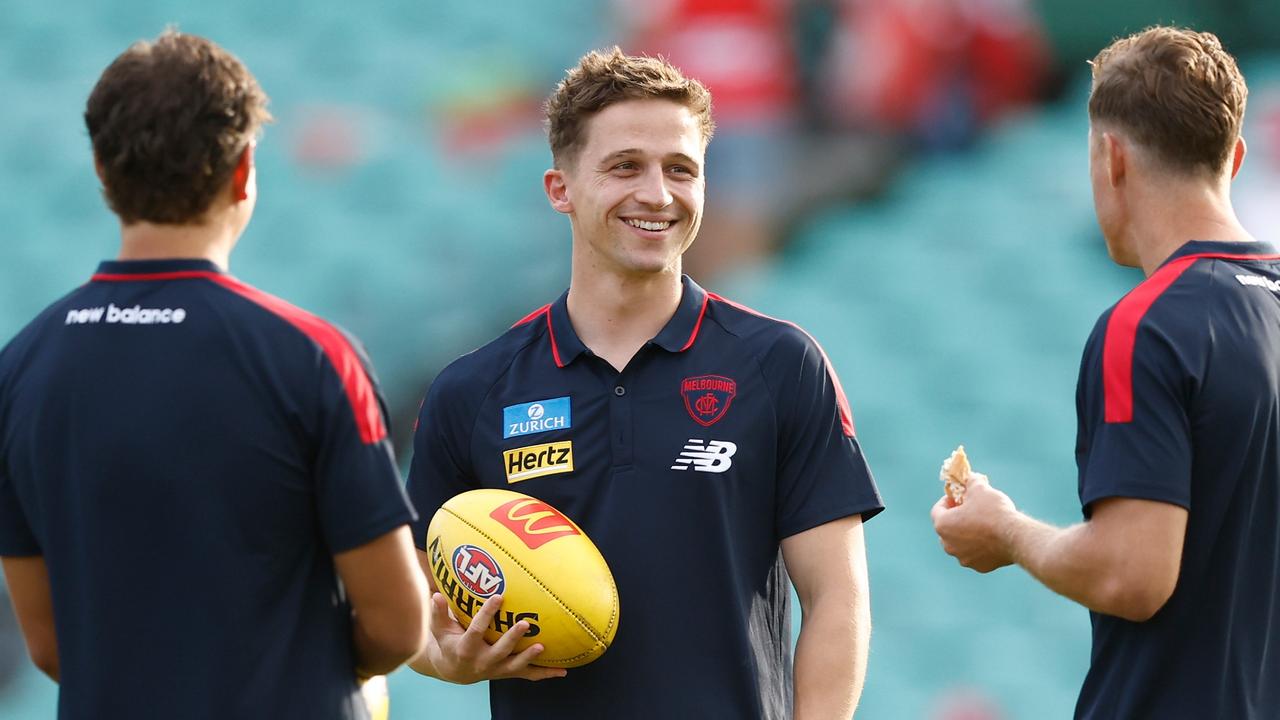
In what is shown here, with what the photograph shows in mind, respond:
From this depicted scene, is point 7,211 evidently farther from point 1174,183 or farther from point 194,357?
point 1174,183

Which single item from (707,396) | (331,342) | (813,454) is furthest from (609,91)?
(331,342)

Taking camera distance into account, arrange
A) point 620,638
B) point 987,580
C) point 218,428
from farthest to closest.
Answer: point 987,580
point 620,638
point 218,428

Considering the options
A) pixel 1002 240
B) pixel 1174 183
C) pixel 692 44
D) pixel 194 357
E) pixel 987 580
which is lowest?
pixel 987 580

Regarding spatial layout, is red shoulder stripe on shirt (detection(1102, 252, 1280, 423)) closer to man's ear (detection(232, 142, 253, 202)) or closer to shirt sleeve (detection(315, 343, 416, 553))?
shirt sleeve (detection(315, 343, 416, 553))

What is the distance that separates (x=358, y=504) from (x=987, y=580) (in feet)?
19.0

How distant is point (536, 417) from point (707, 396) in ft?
1.25

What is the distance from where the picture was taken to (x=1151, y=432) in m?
2.65

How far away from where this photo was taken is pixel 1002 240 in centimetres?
841

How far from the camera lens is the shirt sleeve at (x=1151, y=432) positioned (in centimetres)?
263

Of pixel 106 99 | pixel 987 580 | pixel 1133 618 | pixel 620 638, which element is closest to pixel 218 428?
pixel 106 99

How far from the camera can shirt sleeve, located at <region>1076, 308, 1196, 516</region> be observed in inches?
104

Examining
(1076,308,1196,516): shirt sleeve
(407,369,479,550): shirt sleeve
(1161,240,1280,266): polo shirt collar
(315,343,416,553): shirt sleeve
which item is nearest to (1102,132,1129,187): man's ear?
(1161,240,1280,266): polo shirt collar

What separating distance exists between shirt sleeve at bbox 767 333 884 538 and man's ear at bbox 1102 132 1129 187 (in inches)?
28.5

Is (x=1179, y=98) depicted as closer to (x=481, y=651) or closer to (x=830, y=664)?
(x=830, y=664)
